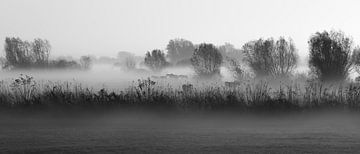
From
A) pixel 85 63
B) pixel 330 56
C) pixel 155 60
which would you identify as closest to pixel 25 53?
pixel 85 63

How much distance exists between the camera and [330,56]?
114 feet

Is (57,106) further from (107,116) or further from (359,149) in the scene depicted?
(359,149)

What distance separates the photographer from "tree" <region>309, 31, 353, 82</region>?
1348 inches

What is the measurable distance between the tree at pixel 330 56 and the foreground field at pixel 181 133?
18849 mm

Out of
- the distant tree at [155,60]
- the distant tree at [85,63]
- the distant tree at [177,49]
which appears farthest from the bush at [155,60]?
the distant tree at [85,63]

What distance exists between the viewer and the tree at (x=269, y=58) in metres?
42.2

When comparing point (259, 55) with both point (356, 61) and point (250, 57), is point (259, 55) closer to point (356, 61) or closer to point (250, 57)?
point (250, 57)

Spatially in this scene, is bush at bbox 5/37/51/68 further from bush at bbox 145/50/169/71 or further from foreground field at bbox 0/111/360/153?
foreground field at bbox 0/111/360/153

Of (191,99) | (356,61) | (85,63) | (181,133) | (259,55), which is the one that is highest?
(85,63)

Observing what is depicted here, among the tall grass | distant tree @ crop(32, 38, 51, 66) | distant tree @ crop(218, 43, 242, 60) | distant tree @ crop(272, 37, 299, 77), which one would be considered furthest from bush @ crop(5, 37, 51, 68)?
the tall grass

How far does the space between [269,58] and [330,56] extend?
8.82 m

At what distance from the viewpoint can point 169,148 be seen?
9.81m

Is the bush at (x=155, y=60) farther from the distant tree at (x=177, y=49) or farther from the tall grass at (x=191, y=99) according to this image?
the tall grass at (x=191, y=99)

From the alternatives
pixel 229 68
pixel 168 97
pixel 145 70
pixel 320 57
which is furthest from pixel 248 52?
pixel 168 97
